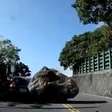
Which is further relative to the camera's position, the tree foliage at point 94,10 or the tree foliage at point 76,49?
the tree foliage at point 76,49

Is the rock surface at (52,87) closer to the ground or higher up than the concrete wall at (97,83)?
closer to the ground

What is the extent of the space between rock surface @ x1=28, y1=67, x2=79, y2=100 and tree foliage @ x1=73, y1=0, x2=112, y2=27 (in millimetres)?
6270

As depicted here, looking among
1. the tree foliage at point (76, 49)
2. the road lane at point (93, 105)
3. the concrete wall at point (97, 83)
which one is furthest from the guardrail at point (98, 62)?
the road lane at point (93, 105)

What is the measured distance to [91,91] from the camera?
4191 centimetres

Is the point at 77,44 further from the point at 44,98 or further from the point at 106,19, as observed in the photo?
the point at 106,19

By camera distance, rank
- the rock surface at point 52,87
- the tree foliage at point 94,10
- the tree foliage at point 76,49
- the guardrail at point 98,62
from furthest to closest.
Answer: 1. the tree foliage at point 76,49
2. the guardrail at point 98,62
3. the rock surface at point 52,87
4. the tree foliage at point 94,10

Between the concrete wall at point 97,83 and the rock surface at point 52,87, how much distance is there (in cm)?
625

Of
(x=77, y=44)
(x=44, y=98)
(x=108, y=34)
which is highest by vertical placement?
(x=77, y=44)

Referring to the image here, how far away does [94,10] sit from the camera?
77.2 ft

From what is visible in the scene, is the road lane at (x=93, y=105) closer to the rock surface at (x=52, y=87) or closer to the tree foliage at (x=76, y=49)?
the rock surface at (x=52, y=87)

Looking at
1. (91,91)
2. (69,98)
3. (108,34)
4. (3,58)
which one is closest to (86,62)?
(91,91)

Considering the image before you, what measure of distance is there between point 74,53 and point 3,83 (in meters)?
29.1

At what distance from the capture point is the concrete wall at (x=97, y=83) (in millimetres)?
35909

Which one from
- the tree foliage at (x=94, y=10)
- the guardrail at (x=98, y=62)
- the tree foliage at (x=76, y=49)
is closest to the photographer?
the tree foliage at (x=94, y=10)
